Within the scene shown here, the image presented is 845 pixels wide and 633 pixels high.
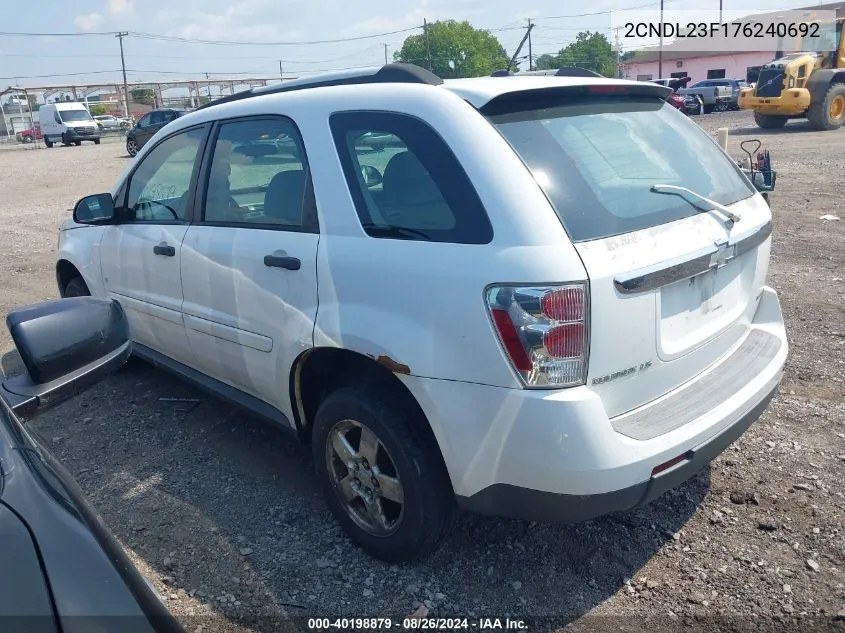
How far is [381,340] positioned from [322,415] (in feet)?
1.91

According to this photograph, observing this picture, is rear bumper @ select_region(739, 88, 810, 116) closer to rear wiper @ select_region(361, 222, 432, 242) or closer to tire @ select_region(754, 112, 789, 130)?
tire @ select_region(754, 112, 789, 130)

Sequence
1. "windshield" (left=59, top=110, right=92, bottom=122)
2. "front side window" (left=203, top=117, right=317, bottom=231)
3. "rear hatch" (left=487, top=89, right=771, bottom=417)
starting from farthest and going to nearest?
1. "windshield" (left=59, top=110, right=92, bottom=122)
2. "front side window" (left=203, top=117, right=317, bottom=231)
3. "rear hatch" (left=487, top=89, right=771, bottom=417)

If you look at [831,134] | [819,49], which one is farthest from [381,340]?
[819,49]

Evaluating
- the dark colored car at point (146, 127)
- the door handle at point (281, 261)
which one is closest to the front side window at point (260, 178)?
the door handle at point (281, 261)

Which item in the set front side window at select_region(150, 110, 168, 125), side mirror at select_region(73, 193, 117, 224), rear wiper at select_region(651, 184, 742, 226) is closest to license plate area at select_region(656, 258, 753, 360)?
rear wiper at select_region(651, 184, 742, 226)

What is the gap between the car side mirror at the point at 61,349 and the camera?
1831 millimetres

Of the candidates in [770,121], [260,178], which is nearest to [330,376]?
[260,178]

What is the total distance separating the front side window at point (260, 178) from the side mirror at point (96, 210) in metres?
1.08

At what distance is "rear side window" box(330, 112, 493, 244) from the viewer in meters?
2.51

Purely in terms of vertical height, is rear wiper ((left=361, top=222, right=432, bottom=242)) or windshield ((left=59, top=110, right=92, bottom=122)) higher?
windshield ((left=59, top=110, right=92, bottom=122))

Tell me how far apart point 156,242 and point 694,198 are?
2869 mm

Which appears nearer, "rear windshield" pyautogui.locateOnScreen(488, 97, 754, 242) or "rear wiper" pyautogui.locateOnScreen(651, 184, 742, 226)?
"rear windshield" pyautogui.locateOnScreen(488, 97, 754, 242)

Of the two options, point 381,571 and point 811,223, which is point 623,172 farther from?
point 811,223

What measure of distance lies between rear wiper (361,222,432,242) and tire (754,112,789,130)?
23367 millimetres
